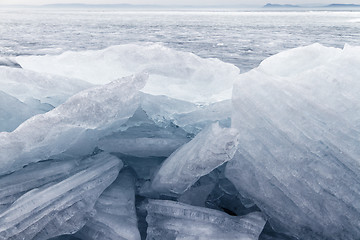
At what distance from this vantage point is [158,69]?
3.41 meters

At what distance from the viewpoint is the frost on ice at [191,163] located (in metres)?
2.03

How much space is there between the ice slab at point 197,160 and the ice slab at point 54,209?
40cm

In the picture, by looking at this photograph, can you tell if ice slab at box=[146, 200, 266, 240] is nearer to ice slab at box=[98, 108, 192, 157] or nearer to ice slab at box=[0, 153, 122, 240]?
ice slab at box=[0, 153, 122, 240]

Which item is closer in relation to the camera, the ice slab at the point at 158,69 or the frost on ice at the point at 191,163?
the frost on ice at the point at 191,163

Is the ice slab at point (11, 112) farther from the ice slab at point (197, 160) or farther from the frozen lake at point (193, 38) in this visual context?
the frozen lake at point (193, 38)

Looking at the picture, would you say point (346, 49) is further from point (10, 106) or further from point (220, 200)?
point (10, 106)

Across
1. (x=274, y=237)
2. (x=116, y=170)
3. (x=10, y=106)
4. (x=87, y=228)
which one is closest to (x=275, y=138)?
(x=274, y=237)

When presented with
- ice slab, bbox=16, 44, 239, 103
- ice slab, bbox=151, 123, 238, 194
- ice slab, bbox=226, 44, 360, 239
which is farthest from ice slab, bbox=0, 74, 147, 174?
ice slab, bbox=226, 44, 360, 239

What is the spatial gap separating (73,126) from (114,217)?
24.4 inches

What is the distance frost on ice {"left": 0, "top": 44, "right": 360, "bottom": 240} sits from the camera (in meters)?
2.03

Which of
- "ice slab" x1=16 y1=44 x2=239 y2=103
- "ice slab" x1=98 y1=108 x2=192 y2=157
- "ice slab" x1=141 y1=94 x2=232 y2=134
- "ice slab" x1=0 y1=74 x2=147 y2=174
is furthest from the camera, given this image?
"ice slab" x1=16 y1=44 x2=239 y2=103

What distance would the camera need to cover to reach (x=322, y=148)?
2152mm

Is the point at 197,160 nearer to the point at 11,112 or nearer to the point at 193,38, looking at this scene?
the point at 11,112

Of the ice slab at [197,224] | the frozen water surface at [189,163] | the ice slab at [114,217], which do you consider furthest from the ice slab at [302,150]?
the ice slab at [114,217]
